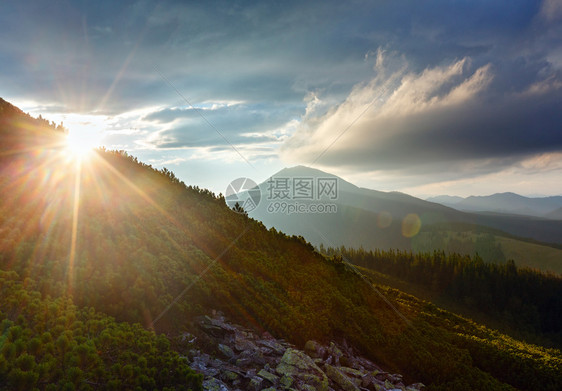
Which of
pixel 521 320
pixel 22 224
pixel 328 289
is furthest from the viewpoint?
pixel 521 320

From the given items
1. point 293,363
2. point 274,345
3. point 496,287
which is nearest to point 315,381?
point 293,363

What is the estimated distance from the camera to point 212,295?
508 inches

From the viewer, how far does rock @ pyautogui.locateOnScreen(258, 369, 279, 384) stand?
29.8 feet

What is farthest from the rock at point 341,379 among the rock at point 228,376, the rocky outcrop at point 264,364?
the rock at point 228,376

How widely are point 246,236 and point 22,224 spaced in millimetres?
12426

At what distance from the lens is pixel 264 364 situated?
10.1 meters

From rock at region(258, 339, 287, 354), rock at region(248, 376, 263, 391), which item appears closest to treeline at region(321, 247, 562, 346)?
rock at region(258, 339, 287, 354)

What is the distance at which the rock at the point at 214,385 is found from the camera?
26.0 feet

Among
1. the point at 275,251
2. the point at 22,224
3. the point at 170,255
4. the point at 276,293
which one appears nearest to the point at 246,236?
the point at 275,251

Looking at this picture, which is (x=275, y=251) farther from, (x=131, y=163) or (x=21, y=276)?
(x=21, y=276)

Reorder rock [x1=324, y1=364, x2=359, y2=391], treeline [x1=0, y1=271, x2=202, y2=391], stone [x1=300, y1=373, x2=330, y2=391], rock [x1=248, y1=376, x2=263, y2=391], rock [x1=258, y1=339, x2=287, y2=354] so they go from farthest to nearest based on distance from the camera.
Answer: rock [x1=258, y1=339, x2=287, y2=354], rock [x1=324, y1=364, x2=359, y2=391], stone [x1=300, y1=373, x2=330, y2=391], rock [x1=248, y1=376, x2=263, y2=391], treeline [x1=0, y1=271, x2=202, y2=391]

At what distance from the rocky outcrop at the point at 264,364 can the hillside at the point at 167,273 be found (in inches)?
28.9

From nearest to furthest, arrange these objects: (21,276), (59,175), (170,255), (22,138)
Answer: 1. (21,276)
2. (170,255)
3. (59,175)
4. (22,138)

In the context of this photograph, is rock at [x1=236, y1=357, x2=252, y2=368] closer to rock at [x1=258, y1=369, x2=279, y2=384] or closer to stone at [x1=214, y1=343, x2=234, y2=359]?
stone at [x1=214, y1=343, x2=234, y2=359]
